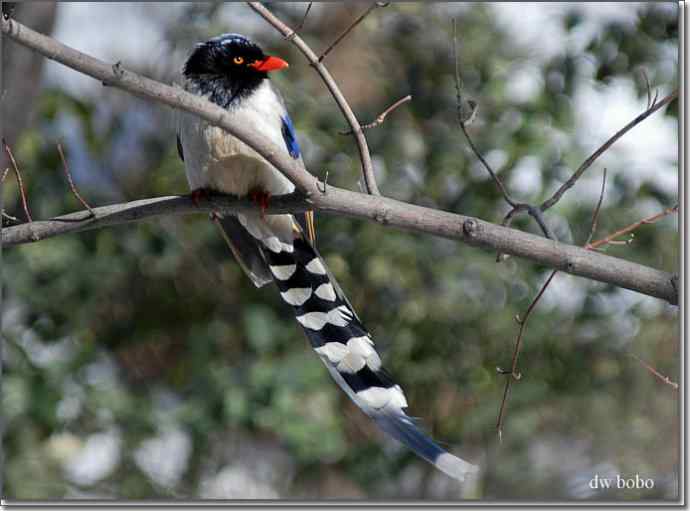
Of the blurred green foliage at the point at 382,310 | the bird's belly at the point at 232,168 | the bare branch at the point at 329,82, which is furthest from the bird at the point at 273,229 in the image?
the blurred green foliage at the point at 382,310

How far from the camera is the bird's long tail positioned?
2.07 m

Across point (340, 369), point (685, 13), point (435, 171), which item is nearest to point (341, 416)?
point (435, 171)

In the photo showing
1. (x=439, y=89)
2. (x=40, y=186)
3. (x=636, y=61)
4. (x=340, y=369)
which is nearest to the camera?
(x=340, y=369)

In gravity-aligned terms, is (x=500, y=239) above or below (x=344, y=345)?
above

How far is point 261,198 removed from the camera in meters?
2.11

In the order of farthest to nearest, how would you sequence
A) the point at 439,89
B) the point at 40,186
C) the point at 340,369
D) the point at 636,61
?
the point at 439,89, the point at 40,186, the point at 636,61, the point at 340,369

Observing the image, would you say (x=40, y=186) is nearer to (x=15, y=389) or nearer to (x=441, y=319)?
(x=15, y=389)

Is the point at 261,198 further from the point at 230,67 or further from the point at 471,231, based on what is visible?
the point at 471,231

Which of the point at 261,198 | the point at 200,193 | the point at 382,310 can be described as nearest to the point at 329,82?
the point at 261,198

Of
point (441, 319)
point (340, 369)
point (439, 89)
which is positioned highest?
point (439, 89)

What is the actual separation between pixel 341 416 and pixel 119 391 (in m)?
0.91

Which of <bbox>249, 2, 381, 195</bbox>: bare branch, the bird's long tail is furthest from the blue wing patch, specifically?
<bbox>249, 2, 381, 195</bbox>: bare branch

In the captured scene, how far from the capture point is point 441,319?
11.9 ft

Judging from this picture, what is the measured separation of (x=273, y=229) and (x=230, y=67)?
0.43 meters
